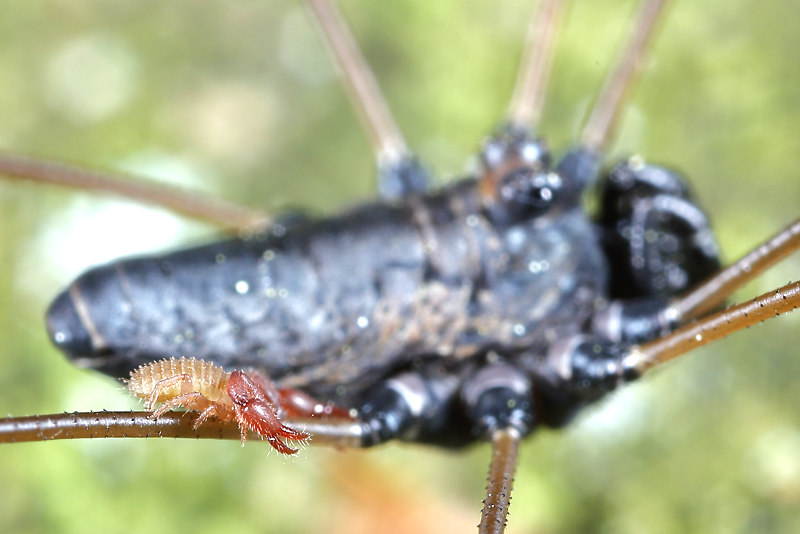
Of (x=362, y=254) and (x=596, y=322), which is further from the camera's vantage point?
(x=596, y=322)

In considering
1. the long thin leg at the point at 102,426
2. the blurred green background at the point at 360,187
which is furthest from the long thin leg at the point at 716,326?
the long thin leg at the point at 102,426

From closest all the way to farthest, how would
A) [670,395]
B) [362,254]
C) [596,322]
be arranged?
[362,254] < [596,322] < [670,395]

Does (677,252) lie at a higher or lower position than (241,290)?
higher

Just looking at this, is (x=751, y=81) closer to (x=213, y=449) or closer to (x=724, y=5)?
(x=724, y=5)

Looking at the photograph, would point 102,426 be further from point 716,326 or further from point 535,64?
point 535,64

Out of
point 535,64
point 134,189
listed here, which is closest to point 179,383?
point 134,189

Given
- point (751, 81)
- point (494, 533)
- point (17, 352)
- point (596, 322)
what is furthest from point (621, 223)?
point (17, 352)

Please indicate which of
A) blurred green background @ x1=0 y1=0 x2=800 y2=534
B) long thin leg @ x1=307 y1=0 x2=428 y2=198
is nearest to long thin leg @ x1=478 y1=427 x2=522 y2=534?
blurred green background @ x1=0 y1=0 x2=800 y2=534

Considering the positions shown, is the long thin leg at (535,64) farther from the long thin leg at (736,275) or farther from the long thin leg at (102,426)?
the long thin leg at (102,426)

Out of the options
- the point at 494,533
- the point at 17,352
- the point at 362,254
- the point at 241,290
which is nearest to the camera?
the point at 494,533
